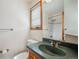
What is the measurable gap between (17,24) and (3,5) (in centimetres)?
63

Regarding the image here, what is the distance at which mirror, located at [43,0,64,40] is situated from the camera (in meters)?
1.74

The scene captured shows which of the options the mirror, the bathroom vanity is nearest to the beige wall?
the mirror

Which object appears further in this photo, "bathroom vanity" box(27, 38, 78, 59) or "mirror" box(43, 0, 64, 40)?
"mirror" box(43, 0, 64, 40)

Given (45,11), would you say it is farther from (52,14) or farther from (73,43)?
(73,43)

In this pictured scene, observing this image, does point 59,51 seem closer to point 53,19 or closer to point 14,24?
point 53,19

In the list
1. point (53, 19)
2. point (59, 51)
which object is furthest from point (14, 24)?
point (59, 51)

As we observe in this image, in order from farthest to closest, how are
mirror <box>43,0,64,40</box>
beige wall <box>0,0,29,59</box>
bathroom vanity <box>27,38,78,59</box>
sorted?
1. beige wall <box>0,0,29,59</box>
2. mirror <box>43,0,64,40</box>
3. bathroom vanity <box>27,38,78,59</box>

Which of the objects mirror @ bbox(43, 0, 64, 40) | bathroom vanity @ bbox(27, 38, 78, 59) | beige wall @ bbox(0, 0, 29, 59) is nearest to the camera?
bathroom vanity @ bbox(27, 38, 78, 59)

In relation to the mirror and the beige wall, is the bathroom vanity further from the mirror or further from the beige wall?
the beige wall

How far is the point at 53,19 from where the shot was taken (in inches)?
79.4

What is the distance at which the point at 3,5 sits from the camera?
2.85 meters

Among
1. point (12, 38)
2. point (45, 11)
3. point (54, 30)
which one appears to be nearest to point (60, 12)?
point (54, 30)

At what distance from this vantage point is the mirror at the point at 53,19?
68.4 inches

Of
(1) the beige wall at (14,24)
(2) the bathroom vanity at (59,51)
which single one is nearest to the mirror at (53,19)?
(2) the bathroom vanity at (59,51)
